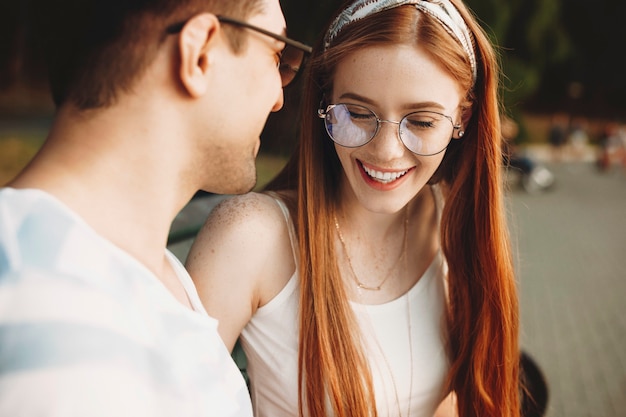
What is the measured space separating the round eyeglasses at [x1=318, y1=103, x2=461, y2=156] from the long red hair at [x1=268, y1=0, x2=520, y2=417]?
14 cm

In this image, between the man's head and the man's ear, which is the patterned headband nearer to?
the man's head

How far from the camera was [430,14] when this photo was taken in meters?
1.66

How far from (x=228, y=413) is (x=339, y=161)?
105cm

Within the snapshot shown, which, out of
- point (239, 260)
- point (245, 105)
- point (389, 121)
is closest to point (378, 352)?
point (239, 260)

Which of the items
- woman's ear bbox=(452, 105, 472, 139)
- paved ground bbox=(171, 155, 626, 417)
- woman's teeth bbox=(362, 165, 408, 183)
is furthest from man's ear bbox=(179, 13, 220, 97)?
paved ground bbox=(171, 155, 626, 417)

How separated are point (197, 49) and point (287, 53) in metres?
0.31

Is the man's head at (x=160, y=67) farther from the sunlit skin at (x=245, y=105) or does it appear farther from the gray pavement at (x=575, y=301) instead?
the gray pavement at (x=575, y=301)

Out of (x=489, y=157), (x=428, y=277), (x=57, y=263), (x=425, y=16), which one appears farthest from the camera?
(x=428, y=277)

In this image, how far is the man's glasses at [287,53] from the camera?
3.65ft

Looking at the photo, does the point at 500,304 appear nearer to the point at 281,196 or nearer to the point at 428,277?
the point at 428,277

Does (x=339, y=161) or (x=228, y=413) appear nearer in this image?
(x=228, y=413)

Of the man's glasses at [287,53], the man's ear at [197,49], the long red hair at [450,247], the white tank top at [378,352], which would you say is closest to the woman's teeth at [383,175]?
the long red hair at [450,247]

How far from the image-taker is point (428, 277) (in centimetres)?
204

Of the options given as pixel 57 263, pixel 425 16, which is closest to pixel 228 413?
pixel 57 263
